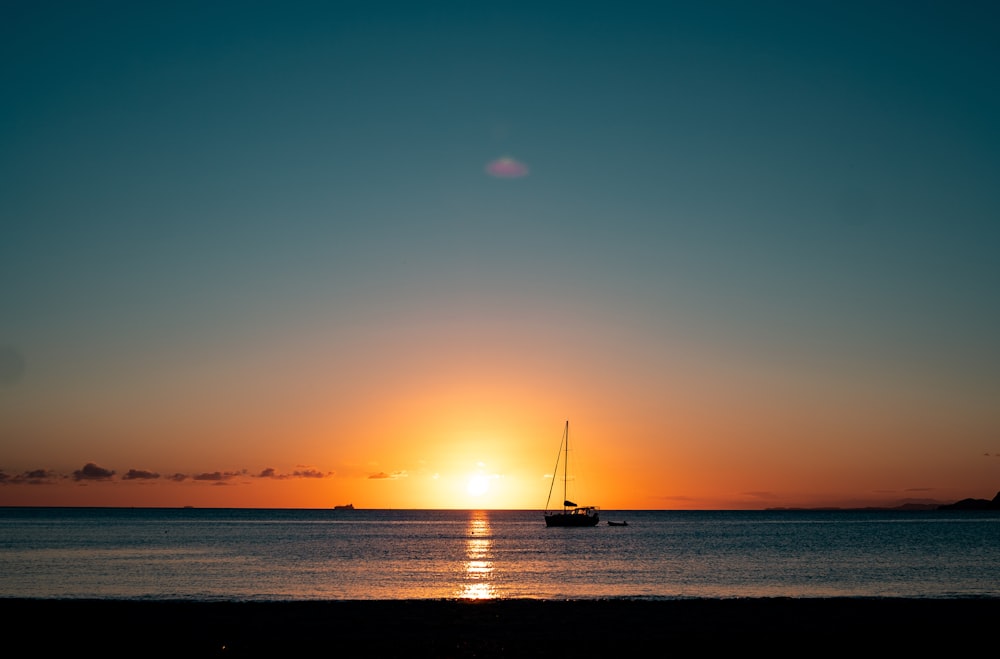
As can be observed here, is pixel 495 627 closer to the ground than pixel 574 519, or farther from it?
farther from it

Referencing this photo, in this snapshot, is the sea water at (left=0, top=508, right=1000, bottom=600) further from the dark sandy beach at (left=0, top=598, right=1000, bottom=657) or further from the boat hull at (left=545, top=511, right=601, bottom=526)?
the boat hull at (left=545, top=511, right=601, bottom=526)

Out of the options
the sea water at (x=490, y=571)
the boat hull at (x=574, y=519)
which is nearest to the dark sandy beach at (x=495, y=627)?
the sea water at (x=490, y=571)

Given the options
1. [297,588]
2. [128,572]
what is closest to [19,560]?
[128,572]

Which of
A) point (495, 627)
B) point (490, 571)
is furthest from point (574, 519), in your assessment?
point (495, 627)

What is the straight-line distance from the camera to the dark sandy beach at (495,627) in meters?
28.2

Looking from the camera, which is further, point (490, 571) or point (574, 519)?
point (574, 519)

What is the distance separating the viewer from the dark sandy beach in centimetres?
2816

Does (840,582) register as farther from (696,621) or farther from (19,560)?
(19,560)

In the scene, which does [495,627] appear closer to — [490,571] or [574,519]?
[490,571]

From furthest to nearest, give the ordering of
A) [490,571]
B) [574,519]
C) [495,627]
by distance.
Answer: [574,519]
[490,571]
[495,627]

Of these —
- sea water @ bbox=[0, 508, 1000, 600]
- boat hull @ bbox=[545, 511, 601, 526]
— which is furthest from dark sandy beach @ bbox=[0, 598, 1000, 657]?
boat hull @ bbox=[545, 511, 601, 526]

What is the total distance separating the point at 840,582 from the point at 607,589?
17.5m

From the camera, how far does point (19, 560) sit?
80.5 m

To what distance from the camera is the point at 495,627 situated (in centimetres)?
3319
